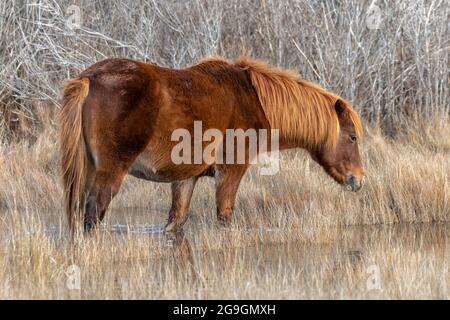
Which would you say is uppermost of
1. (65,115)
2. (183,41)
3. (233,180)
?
(183,41)

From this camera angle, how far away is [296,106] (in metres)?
7.46

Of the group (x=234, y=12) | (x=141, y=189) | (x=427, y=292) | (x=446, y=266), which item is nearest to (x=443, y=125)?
(x=234, y=12)

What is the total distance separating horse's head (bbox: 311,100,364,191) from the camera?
7714mm

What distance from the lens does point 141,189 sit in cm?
889

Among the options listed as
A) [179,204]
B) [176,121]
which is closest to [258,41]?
[179,204]

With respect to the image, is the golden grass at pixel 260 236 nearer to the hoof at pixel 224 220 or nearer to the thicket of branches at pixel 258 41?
the hoof at pixel 224 220

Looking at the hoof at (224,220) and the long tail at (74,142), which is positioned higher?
the long tail at (74,142)

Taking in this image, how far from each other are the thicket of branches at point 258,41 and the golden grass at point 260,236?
0.70m

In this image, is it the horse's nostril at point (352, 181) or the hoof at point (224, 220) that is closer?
the hoof at point (224, 220)

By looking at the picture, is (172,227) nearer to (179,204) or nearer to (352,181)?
(179,204)

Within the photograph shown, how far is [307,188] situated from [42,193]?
280 cm

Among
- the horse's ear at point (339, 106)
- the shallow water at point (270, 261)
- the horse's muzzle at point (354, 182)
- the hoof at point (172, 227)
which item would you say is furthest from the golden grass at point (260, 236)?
the horse's ear at point (339, 106)

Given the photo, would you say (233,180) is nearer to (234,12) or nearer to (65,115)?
(65,115)

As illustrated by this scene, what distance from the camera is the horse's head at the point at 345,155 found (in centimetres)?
771
